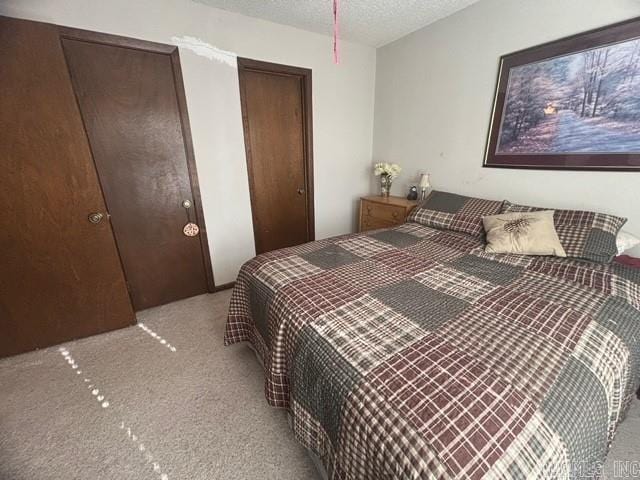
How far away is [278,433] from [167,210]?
1.89m

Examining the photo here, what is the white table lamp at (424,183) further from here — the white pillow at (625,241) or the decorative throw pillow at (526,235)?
the white pillow at (625,241)

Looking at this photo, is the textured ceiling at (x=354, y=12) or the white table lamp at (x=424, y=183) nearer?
the textured ceiling at (x=354, y=12)

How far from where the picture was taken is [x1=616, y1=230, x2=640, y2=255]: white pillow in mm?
1542

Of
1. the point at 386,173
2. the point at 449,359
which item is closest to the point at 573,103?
the point at 386,173

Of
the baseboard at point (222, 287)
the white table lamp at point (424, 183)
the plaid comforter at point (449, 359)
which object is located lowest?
the baseboard at point (222, 287)

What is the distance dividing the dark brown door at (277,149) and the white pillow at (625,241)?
2435 millimetres

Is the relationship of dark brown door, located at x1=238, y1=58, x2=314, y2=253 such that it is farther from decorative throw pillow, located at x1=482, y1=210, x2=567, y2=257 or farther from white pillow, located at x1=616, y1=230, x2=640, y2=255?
white pillow, located at x1=616, y1=230, x2=640, y2=255

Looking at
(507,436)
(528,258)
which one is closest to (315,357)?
(507,436)

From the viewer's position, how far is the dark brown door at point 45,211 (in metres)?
1.48

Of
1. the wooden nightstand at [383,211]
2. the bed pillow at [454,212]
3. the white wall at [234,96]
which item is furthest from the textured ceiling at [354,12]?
the wooden nightstand at [383,211]

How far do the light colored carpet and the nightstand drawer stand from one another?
6.06ft

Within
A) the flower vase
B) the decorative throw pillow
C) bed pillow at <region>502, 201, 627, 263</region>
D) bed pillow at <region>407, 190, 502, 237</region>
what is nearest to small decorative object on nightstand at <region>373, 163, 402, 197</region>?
the flower vase

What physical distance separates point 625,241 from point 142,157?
3312 mm

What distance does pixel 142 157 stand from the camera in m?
2.05
